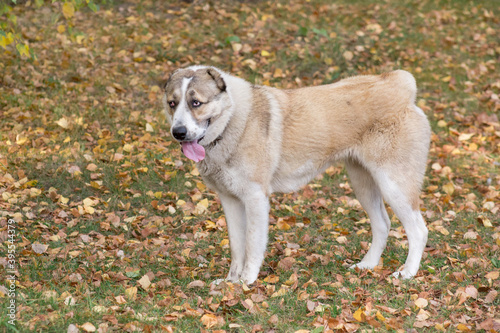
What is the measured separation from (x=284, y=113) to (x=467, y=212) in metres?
2.79

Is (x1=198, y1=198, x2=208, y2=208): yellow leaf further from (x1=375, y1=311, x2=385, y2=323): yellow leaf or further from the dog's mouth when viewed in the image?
(x1=375, y1=311, x2=385, y2=323): yellow leaf

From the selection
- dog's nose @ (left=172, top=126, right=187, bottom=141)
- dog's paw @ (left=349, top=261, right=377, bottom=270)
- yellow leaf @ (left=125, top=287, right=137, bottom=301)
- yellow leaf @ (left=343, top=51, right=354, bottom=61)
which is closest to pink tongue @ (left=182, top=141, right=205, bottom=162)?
dog's nose @ (left=172, top=126, right=187, bottom=141)

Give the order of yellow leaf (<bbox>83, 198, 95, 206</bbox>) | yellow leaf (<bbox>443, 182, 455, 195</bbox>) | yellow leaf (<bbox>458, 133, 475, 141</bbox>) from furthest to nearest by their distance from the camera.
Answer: yellow leaf (<bbox>458, 133, 475, 141</bbox>)
yellow leaf (<bbox>443, 182, 455, 195</bbox>)
yellow leaf (<bbox>83, 198, 95, 206</bbox>)

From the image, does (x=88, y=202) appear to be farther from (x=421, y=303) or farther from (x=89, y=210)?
(x=421, y=303)

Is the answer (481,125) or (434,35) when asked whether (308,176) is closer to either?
(481,125)

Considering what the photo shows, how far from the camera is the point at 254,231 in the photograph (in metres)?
4.81

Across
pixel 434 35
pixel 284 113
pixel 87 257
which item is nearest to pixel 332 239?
pixel 284 113

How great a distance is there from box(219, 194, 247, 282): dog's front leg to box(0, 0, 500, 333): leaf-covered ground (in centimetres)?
22

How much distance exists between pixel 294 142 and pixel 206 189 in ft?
6.91

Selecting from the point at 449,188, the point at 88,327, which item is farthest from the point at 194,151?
the point at 449,188

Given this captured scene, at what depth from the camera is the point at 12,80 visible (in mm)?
8414

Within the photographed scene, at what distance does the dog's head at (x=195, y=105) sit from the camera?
14.5ft

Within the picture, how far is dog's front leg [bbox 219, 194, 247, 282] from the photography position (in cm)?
498

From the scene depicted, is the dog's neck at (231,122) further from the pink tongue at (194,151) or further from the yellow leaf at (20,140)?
the yellow leaf at (20,140)
